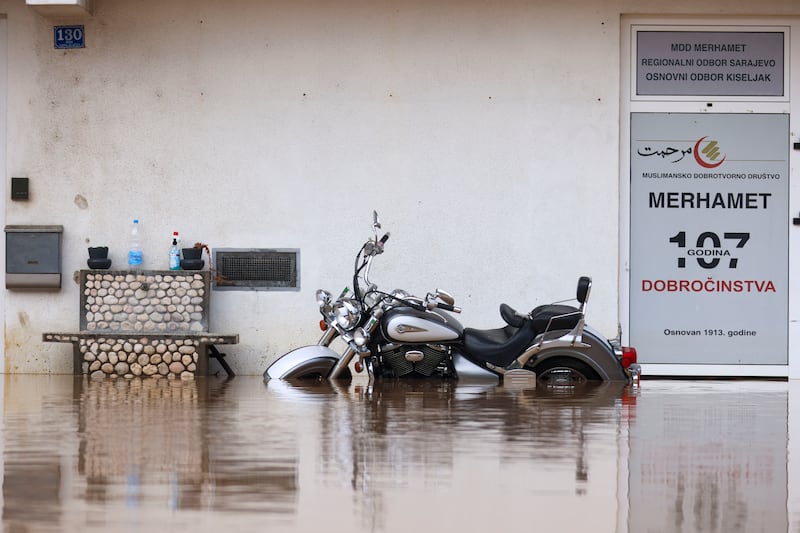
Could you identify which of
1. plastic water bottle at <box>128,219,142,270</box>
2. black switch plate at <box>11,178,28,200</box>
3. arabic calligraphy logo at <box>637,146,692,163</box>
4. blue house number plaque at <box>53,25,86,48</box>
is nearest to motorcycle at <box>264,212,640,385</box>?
plastic water bottle at <box>128,219,142,270</box>

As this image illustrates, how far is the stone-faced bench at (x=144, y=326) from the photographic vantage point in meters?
10.1

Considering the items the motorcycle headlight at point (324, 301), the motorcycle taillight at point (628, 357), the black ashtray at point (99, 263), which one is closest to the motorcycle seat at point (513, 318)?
the motorcycle taillight at point (628, 357)

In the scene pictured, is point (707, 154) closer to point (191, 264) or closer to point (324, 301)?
point (324, 301)

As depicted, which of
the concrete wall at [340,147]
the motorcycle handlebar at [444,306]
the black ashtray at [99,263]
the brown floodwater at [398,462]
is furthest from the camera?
the concrete wall at [340,147]

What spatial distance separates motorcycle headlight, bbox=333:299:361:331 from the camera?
8.55 metres

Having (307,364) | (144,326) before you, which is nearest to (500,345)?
(307,364)

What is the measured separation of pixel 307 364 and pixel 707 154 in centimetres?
411

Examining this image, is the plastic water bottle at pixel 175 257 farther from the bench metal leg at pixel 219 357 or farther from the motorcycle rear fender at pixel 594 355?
the motorcycle rear fender at pixel 594 355

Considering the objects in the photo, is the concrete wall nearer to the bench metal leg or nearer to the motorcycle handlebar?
the bench metal leg

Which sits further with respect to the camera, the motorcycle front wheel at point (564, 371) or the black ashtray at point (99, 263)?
the black ashtray at point (99, 263)

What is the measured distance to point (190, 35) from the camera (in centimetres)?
1061

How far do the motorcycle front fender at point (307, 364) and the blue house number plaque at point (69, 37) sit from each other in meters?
3.72

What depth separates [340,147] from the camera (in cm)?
1050

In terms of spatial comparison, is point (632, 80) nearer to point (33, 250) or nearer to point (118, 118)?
point (118, 118)
